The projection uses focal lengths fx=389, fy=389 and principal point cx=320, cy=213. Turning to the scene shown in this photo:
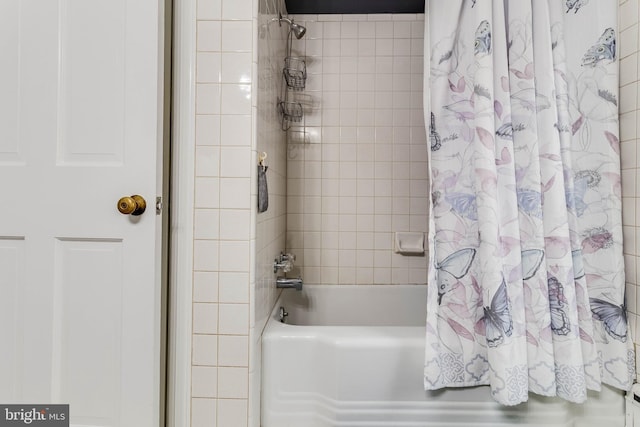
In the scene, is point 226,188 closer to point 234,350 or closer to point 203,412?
point 234,350

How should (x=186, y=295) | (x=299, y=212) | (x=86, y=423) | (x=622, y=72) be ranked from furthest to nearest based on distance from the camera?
(x=299, y=212) < (x=622, y=72) < (x=186, y=295) < (x=86, y=423)

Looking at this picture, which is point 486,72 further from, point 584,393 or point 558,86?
point 584,393

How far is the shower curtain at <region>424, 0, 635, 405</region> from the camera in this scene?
1183mm

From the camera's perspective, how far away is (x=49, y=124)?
112 centimetres

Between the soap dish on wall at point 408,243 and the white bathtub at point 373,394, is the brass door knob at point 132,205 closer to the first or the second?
the white bathtub at point 373,394

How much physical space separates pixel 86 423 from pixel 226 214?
71 cm

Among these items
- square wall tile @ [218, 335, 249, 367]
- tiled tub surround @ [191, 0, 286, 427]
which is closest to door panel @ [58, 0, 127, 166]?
tiled tub surround @ [191, 0, 286, 427]

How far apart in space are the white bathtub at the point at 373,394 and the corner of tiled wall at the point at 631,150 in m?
0.32

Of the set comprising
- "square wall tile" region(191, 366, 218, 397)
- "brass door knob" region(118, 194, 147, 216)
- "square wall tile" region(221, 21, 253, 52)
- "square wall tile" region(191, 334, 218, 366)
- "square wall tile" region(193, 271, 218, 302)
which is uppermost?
"square wall tile" region(221, 21, 253, 52)

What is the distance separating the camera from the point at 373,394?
50.3 inches

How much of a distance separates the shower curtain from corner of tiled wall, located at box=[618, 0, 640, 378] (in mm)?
52

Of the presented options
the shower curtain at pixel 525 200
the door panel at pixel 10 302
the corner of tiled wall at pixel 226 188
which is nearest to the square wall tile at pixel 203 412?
the corner of tiled wall at pixel 226 188

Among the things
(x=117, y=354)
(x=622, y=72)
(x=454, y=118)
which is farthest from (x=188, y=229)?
(x=622, y=72)

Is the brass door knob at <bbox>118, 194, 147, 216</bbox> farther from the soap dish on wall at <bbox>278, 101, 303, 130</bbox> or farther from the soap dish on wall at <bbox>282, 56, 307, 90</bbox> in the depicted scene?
the soap dish on wall at <bbox>282, 56, 307, 90</bbox>
